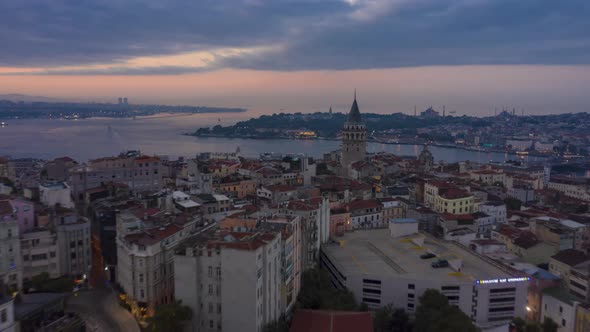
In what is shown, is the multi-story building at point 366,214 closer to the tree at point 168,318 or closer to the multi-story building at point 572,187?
the tree at point 168,318

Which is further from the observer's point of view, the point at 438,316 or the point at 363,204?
the point at 363,204

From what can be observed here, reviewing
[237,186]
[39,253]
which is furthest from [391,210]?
[39,253]

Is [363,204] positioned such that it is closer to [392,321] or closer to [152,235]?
[392,321]

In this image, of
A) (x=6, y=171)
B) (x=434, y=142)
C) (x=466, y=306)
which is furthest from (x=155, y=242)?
(x=434, y=142)

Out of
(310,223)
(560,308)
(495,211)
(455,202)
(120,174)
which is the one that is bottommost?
(560,308)

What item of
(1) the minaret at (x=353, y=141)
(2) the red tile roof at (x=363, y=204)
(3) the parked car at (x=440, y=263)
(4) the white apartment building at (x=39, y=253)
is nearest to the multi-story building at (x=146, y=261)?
(4) the white apartment building at (x=39, y=253)

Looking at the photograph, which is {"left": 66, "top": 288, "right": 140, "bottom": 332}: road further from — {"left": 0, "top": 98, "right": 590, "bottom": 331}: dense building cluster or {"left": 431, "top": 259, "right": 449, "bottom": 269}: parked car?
{"left": 431, "top": 259, "right": 449, "bottom": 269}: parked car

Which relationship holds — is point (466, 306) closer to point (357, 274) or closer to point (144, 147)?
point (357, 274)
